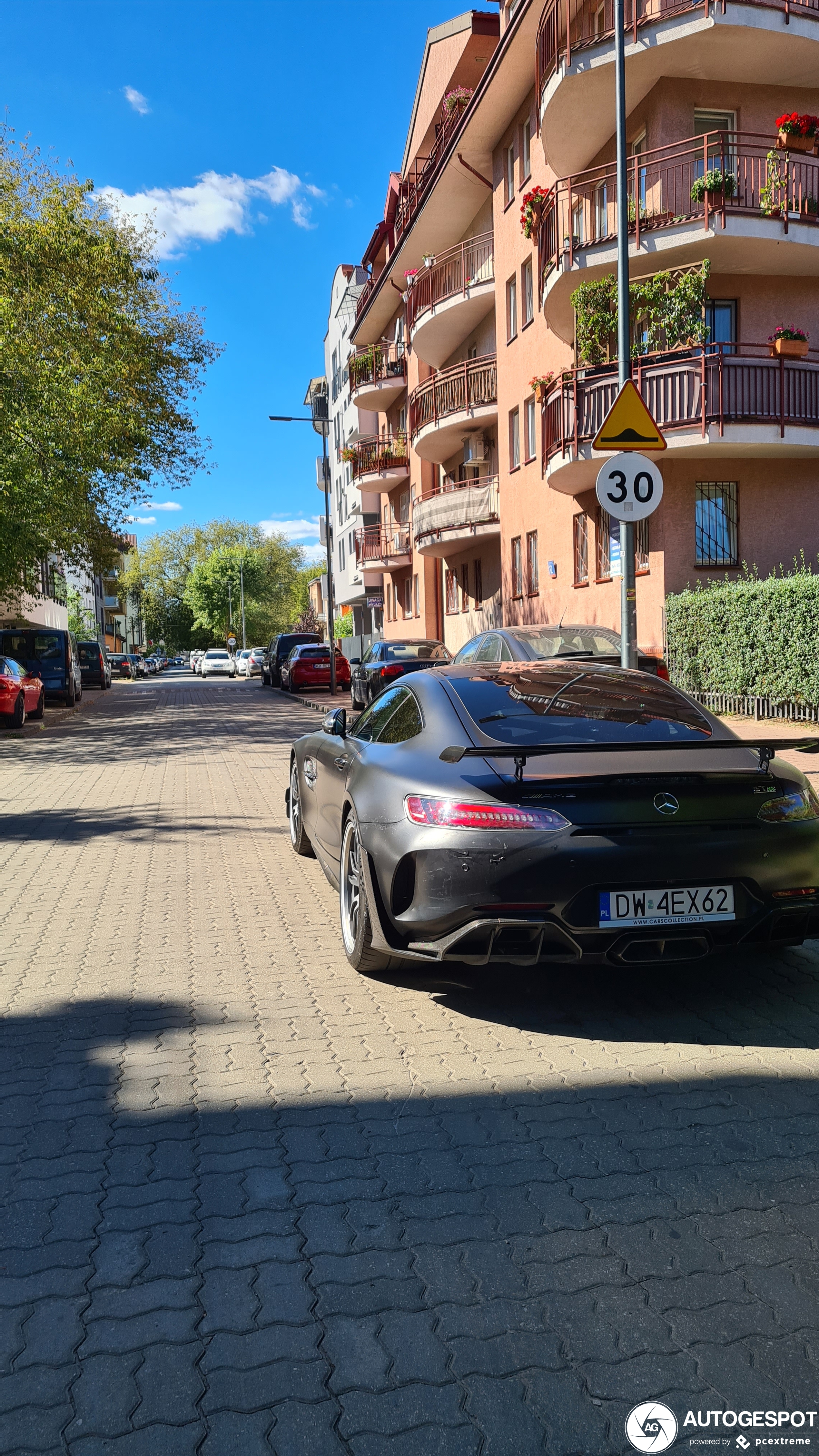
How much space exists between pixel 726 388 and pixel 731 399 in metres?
0.19

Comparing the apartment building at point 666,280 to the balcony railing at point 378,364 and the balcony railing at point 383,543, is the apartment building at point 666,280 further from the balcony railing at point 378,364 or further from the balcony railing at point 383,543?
the balcony railing at point 378,364

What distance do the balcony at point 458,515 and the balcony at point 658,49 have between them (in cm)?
1006

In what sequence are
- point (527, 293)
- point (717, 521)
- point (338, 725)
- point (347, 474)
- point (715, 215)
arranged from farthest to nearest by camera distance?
point (347, 474)
point (527, 293)
point (717, 521)
point (715, 215)
point (338, 725)

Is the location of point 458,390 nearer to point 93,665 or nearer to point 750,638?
point 750,638

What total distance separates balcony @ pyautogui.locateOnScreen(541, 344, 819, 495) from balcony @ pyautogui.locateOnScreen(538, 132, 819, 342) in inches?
62.4

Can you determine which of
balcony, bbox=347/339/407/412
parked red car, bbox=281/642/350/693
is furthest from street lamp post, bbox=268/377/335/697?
balcony, bbox=347/339/407/412

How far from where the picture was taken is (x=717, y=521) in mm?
19594

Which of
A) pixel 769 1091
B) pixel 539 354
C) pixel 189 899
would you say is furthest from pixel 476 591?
pixel 769 1091

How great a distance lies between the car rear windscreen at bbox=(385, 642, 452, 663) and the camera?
22.7 metres

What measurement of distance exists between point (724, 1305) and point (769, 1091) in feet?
4.22

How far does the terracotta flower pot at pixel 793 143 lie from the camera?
61.1 ft

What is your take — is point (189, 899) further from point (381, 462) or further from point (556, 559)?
point (381, 462)

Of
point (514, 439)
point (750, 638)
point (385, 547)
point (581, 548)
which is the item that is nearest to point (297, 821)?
point (750, 638)

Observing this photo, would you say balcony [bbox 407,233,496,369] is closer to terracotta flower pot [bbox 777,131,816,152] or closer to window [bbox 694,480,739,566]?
terracotta flower pot [bbox 777,131,816,152]
